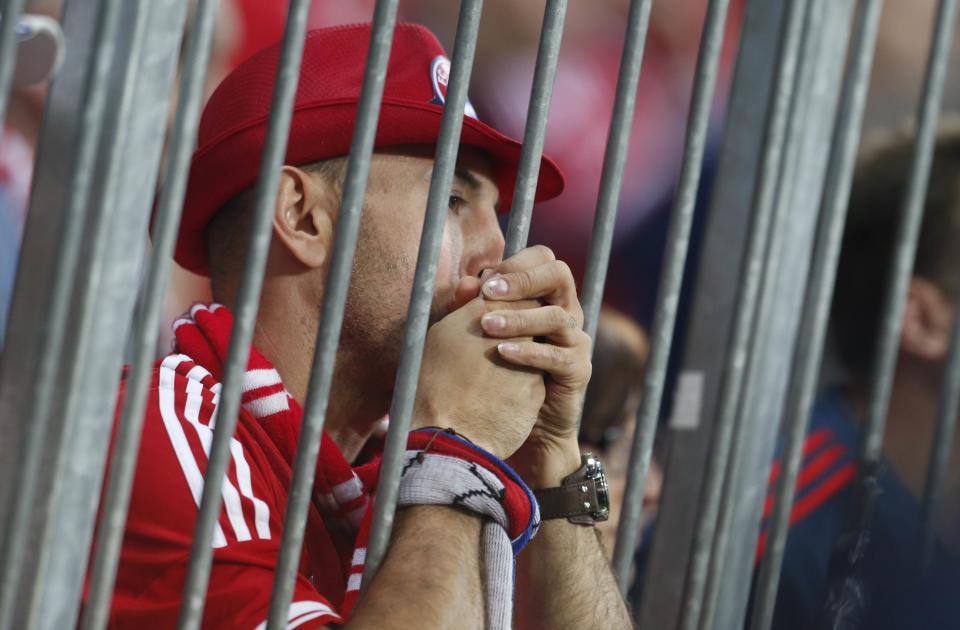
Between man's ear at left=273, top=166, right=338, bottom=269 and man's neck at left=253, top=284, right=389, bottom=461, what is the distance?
0.08m

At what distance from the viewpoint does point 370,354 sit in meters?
2.05

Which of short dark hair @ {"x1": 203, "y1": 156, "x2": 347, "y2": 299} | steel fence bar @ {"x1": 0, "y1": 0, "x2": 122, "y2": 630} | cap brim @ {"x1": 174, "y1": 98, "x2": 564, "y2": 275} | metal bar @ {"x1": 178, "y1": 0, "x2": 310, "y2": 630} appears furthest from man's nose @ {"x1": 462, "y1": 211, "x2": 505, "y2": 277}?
steel fence bar @ {"x1": 0, "y1": 0, "x2": 122, "y2": 630}

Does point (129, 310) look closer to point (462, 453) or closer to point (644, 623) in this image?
point (462, 453)

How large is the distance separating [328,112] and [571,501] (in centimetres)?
71

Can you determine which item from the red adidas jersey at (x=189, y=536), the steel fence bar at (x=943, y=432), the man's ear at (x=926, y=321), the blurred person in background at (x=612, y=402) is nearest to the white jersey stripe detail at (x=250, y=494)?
the red adidas jersey at (x=189, y=536)

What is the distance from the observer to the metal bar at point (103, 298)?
116 cm

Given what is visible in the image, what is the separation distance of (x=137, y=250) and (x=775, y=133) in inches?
35.2

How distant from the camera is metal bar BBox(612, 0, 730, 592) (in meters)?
1.61

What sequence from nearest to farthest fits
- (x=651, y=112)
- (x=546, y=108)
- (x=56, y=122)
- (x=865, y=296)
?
(x=56, y=122) → (x=546, y=108) → (x=865, y=296) → (x=651, y=112)

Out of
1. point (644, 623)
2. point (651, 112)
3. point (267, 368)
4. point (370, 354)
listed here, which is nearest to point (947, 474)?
point (644, 623)

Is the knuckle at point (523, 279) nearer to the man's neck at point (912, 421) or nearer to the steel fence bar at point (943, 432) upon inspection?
the steel fence bar at point (943, 432)

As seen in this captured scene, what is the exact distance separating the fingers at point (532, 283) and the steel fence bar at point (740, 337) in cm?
25

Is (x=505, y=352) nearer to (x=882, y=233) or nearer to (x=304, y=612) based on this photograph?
(x=304, y=612)

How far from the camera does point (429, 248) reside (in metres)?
1.37
